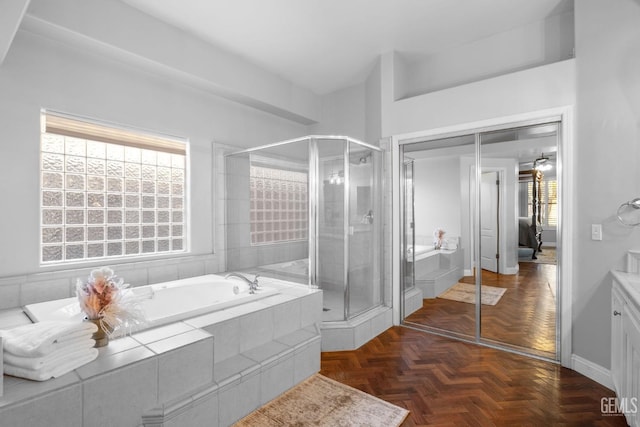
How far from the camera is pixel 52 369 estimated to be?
135 cm

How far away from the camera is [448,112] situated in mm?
3164

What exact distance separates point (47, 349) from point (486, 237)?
3.24 m

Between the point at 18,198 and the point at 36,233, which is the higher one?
the point at 18,198

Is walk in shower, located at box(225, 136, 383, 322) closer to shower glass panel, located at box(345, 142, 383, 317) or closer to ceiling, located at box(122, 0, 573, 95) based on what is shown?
shower glass panel, located at box(345, 142, 383, 317)

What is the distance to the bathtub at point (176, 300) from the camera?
6.84 feet

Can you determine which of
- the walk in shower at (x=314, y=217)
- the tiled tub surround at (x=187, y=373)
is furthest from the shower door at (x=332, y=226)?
the tiled tub surround at (x=187, y=373)

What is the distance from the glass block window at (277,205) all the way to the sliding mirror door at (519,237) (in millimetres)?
1728

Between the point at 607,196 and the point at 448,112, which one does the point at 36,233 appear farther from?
the point at 607,196

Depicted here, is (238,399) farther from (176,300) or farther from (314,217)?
(314,217)

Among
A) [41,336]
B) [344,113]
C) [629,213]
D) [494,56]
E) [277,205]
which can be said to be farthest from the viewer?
[344,113]

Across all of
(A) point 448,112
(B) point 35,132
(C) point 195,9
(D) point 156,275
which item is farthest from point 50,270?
(A) point 448,112

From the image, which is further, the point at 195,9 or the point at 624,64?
the point at 195,9

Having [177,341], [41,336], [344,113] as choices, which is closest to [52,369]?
[41,336]

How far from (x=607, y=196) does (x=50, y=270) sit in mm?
4285
